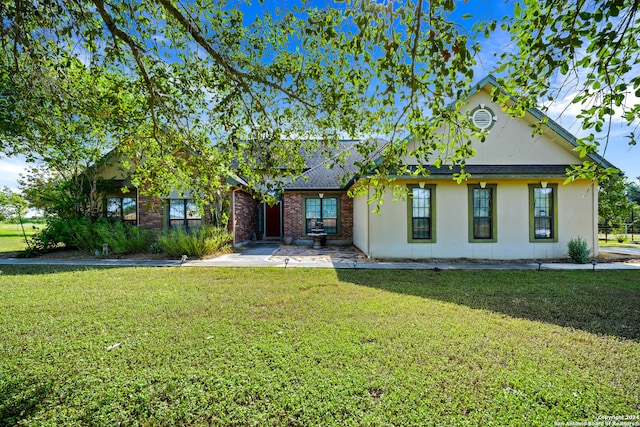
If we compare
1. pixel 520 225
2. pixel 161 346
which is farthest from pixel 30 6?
pixel 520 225

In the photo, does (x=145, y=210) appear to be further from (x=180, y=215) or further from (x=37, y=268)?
(x=37, y=268)

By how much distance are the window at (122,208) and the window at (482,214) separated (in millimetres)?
15837

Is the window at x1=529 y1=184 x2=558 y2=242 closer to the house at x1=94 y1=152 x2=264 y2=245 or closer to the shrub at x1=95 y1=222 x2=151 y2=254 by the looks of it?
the house at x1=94 y1=152 x2=264 y2=245

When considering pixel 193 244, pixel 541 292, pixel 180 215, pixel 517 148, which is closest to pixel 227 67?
pixel 541 292

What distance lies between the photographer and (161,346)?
3895 mm

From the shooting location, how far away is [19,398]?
284 cm

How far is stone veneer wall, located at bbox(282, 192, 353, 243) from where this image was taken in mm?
16125

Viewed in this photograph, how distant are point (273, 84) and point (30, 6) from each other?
10.6ft

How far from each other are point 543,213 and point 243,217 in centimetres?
1377

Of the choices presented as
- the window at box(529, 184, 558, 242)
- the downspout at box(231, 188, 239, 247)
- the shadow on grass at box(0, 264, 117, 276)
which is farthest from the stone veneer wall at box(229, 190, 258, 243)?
the window at box(529, 184, 558, 242)

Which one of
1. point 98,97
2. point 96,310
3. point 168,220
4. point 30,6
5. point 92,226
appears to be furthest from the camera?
point 168,220

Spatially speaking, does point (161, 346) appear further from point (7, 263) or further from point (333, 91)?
point (7, 263)

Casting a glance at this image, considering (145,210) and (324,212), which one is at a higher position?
(145,210)

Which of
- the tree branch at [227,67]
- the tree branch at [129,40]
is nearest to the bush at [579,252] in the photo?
the tree branch at [227,67]
